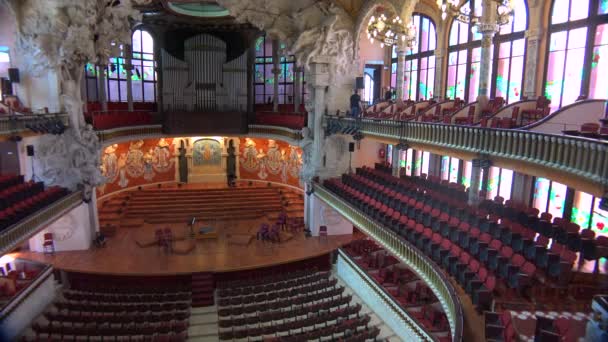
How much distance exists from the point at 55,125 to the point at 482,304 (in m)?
17.1

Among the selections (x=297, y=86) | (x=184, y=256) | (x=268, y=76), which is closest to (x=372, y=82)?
(x=297, y=86)

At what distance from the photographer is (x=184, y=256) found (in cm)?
1922

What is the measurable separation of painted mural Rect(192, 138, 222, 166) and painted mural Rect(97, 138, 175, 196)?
1.57m

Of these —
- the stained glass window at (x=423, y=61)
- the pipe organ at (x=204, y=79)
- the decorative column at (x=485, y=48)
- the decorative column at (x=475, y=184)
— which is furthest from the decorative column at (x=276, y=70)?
the decorative column at (x=475, y=184)

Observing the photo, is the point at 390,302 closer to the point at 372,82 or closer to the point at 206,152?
Answer: the point at 372,82

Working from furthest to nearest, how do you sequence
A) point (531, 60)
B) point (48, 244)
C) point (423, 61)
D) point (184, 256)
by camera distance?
point (423, 61) → point (184, 256) → point (48, 244) → point (531, 60)

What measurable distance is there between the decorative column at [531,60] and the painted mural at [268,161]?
15.6m

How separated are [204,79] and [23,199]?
46.3ft

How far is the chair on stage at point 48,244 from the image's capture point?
19.1 meters

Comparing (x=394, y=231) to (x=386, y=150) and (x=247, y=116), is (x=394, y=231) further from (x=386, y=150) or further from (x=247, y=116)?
(x=247, y=116)

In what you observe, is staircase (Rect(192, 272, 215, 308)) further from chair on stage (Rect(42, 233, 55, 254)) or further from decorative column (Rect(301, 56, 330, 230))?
chair on stage (Rect(42, 233, 55, 254))

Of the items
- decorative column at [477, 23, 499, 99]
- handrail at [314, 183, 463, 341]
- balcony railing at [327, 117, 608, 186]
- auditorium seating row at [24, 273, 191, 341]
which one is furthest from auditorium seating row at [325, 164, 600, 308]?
auditorium seating row at [24, 273, 191, 341]

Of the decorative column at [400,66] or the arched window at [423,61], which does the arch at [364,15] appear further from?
the arched window at [423,61]

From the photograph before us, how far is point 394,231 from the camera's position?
14477 mm
